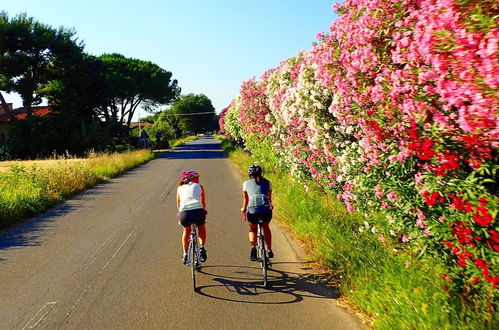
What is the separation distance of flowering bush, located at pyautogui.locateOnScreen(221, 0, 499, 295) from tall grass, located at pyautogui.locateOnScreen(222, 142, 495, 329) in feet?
0.83

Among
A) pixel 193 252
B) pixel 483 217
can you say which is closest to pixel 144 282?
pixel 193 252

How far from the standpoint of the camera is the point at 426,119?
3.89 meters

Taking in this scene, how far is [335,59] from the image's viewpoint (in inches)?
245

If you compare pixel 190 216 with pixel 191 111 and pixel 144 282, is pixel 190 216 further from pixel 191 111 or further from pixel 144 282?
pixel 191 111

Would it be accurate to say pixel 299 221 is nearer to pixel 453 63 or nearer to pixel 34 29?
pixel 453 63

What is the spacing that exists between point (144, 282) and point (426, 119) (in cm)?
437

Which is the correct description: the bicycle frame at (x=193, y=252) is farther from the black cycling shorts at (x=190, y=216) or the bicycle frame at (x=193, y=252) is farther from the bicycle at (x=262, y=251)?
the bicycle at (x=262, y=251)

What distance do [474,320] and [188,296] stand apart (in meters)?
3.36

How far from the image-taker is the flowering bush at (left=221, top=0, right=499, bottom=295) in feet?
9.45

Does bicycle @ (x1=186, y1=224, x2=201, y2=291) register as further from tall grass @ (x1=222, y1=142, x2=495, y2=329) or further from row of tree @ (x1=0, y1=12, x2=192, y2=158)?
row of tree @ (x1=0, y1=12, x2=192, y2=158)

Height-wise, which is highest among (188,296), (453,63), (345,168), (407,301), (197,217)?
(453,63)

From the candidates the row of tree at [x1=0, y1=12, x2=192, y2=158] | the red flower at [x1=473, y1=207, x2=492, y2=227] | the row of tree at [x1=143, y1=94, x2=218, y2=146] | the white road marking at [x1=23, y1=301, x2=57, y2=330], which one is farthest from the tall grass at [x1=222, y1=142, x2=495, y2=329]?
the row of tree at [x1=143, y1=94, x2=218, y2=146]

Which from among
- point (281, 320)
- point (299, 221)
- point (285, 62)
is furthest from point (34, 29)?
point (281, 320)

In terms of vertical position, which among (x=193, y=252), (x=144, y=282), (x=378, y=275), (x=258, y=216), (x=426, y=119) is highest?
(x=426, y=119)
